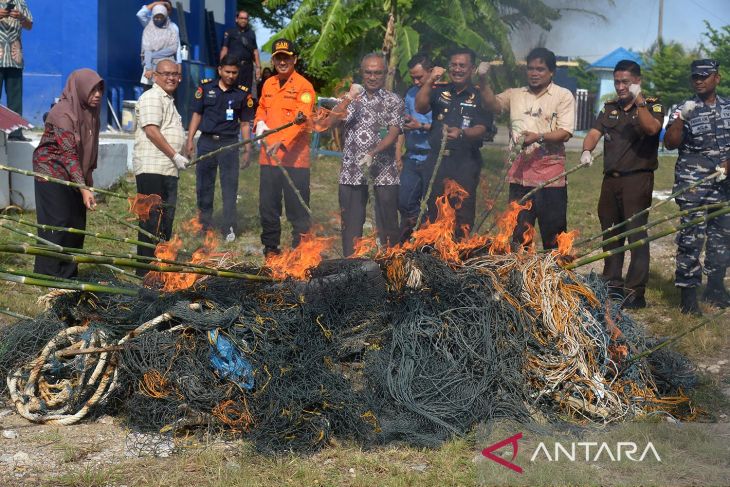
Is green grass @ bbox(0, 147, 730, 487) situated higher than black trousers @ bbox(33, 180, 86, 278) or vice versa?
black trousers @ bbox(33, 180, 86, 278)

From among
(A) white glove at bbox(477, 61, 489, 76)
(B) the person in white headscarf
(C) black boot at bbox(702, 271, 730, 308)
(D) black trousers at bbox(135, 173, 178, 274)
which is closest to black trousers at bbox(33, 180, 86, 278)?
(D) black trousers at bbox(135, 173, 178, 274)

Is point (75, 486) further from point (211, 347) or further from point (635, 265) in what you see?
point (635, 265)

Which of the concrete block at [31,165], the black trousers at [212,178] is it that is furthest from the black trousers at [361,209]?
the concrete block at [31,165]

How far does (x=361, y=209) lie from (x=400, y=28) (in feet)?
11.5

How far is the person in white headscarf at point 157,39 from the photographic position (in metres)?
12.7

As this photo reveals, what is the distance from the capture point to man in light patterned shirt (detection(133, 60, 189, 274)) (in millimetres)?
7562

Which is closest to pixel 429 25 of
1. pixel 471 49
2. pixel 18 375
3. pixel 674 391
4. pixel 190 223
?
pixel 471 49

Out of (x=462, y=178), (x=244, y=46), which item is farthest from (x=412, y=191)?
(x=244, y=46)

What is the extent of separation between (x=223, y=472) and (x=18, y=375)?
1.58 m

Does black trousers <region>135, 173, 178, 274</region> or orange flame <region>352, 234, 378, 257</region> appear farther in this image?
black trousers <region>135, 173, 178, 274</region>

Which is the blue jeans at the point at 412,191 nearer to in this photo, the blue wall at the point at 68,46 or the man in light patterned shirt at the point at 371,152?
the man in light patterned shirt at the point at 371,152

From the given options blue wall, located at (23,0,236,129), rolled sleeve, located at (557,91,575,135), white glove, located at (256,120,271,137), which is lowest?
white glove, located at (256,120,271,137)

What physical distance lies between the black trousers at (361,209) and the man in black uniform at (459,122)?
372 millimetres

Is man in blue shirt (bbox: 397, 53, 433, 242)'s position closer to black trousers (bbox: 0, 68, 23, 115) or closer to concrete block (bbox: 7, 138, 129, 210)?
concrete block (bbox: 7, 138, 129, 210)
